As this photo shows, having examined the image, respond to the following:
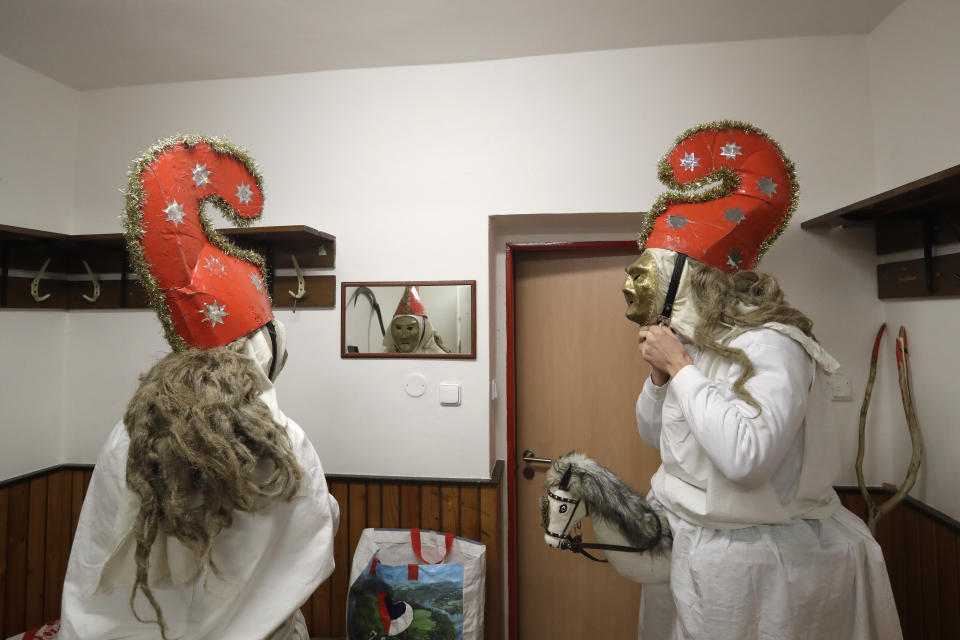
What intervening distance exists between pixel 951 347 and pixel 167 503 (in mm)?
→ 2141

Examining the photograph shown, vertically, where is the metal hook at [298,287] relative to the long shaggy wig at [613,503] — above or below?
above

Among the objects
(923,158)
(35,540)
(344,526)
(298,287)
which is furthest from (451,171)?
(35,540)

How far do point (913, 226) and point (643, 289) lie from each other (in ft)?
3.51

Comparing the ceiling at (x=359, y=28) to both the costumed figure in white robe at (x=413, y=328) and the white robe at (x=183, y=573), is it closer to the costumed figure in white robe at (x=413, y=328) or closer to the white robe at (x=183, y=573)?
the costumed figure in white robe at (x=413, y=328)

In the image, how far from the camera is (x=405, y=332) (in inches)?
75.2

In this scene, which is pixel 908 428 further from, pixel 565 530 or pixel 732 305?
pixel 565 530

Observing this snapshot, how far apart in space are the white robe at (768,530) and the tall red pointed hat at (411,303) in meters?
1.06

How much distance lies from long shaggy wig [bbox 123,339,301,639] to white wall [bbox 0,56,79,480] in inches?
55.3

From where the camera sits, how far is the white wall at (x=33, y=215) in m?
1.88

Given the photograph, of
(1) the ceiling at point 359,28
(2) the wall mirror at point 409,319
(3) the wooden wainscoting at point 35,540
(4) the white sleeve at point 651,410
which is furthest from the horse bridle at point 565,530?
(3) the wooden wainscoting at point 35,540

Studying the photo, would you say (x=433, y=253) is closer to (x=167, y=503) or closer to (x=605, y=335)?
(x=605, y=335)

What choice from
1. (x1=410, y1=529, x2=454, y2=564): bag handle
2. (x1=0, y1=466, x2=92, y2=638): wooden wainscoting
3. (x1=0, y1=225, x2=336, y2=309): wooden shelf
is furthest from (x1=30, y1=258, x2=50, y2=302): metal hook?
(x1=410, y1=529, x2=454, y2=564): bag handle

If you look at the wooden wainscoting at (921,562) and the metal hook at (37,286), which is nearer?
the wooden wainscoting at (921,562)

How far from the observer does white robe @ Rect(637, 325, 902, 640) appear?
3.34ft
